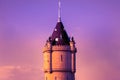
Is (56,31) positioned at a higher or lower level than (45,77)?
higher

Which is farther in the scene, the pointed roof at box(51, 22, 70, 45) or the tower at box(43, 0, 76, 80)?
the pointed roof at box(51, 22, 70, 45)

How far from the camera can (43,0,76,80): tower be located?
19538 cm

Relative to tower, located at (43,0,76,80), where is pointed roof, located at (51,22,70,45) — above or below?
above

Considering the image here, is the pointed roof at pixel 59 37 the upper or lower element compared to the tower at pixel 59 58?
upper

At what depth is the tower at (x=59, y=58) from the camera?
195 metres

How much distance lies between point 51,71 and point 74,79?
703 centimetres

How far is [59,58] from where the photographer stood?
19550cm

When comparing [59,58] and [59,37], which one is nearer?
[59,58]

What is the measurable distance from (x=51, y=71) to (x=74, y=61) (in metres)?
7.03

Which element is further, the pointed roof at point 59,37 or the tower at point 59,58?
the pointed roof at point 59,37

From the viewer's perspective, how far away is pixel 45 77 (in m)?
197

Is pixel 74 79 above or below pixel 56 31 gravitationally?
below

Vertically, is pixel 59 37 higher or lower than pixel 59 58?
higher

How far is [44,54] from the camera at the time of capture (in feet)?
652
